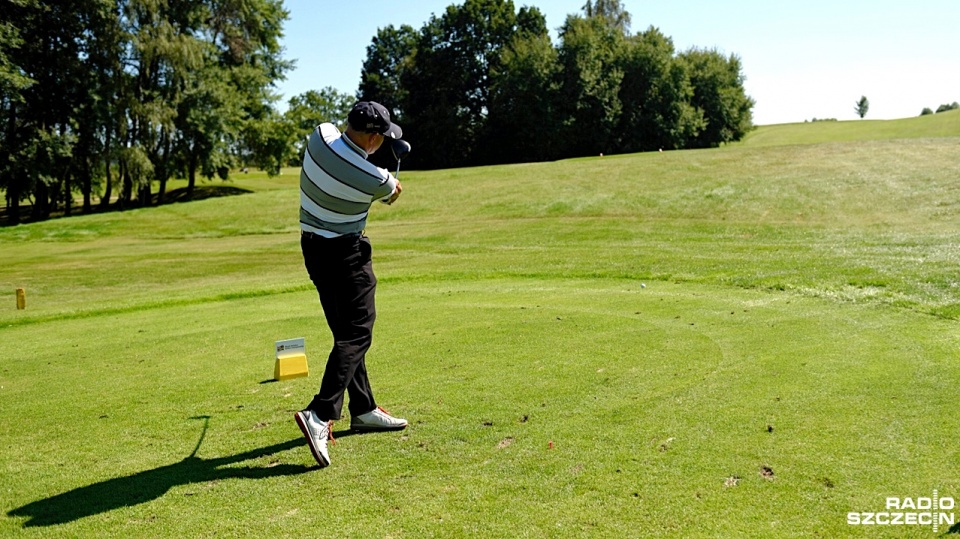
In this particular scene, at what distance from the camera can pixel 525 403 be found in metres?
5.80

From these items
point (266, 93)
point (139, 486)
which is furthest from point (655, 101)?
point (139, 486)

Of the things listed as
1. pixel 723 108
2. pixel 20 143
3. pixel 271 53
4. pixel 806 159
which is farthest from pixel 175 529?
pixel 723 108

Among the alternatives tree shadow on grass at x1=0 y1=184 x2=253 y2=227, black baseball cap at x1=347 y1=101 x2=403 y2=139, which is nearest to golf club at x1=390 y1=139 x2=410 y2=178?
black baseball cap at x1=347 y1=101 x2=403 y2=139

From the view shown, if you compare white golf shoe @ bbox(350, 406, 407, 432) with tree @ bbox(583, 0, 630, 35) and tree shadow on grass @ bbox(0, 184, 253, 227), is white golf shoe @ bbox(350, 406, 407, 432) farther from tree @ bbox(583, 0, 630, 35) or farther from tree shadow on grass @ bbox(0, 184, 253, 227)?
tree @ bbox(583, 0, 630, 35)

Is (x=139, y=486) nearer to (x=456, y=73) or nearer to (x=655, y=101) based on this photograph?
(x=655, y=101)

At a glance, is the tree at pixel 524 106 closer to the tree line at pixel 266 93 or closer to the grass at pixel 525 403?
the tree line at pixel 266 93

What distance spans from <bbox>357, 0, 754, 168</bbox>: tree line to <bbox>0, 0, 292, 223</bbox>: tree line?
92.6ft

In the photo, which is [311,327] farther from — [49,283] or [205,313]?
[49,283]

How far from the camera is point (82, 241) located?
32812 mm

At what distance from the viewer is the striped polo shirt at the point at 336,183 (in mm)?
5113

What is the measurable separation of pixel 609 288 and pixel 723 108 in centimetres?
6350

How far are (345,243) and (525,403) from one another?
1908mm

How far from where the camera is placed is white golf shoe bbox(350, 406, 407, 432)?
546cm

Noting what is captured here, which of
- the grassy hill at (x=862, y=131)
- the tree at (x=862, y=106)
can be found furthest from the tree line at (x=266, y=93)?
the tree at (x=862, y=106)
